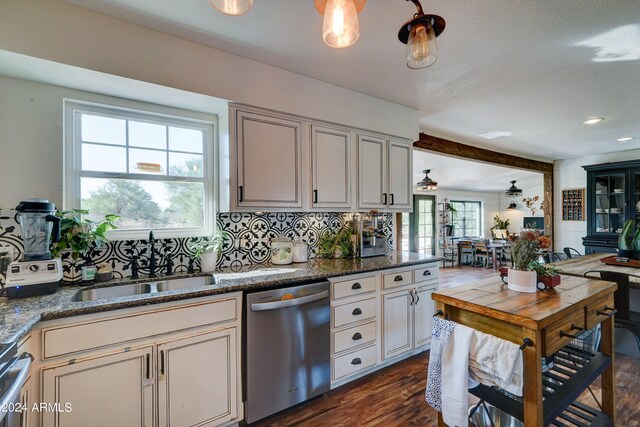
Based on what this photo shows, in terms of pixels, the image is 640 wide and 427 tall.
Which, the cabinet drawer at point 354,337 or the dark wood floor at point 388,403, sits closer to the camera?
the dark wood floor at point 388,403

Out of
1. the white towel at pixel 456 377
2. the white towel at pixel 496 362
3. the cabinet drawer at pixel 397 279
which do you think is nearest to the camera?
the white towel at pixel 496 362

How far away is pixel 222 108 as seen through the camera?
224 centimetres

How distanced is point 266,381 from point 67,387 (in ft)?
3.39

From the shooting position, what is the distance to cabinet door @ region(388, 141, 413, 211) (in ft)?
9.84

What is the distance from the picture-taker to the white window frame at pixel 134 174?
6.30 ft

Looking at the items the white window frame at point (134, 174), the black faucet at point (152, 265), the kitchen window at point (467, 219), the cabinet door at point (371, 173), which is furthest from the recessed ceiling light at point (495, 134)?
the kitchen window at point (467, 219)

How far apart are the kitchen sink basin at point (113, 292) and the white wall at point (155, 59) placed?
1.35 meters

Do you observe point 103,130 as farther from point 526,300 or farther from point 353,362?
point 526,300

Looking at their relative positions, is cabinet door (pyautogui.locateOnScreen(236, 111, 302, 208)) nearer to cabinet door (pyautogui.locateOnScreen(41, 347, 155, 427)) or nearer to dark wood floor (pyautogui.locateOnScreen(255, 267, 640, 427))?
A: cabinet door (pyautogui.locateOnScreen(41, 347, 155, 427))

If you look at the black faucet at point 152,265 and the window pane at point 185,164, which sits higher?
the window pane at point 185,164

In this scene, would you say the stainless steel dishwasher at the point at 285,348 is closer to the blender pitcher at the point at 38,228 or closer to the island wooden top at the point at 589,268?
the blender pitcher at the point at 38,228

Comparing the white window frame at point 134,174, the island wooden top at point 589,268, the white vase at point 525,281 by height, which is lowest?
the island wooden top at point 589,268

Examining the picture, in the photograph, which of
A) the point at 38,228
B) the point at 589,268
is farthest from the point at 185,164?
the point at 589,268

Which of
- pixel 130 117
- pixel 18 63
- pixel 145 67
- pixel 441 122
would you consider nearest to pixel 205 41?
pixel 145 67
